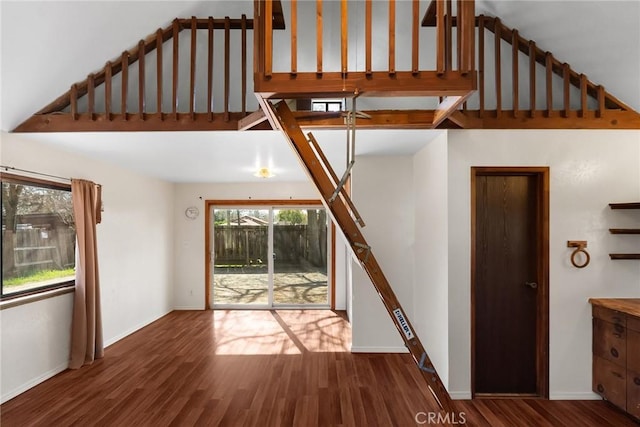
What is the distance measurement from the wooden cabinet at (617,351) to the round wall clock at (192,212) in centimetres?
576

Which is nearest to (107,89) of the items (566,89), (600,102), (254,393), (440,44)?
(440,44)

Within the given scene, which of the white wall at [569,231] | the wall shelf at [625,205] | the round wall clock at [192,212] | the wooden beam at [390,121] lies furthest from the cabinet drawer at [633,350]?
the round wall clock at [192,212]

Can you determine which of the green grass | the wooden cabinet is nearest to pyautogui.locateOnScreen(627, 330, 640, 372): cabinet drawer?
the wooden cabinet

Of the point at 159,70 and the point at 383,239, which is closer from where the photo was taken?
the point at 159,70

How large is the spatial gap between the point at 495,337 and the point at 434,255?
880 mm

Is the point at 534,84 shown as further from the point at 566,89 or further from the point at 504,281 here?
the point at 504,281

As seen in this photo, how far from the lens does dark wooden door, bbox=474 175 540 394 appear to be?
3152 millimetres

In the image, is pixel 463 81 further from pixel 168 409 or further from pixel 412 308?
pixel 168 409

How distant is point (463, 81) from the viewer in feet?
6.23

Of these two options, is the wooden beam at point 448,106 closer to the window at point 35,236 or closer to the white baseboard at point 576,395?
the white baseboard at point 576,395

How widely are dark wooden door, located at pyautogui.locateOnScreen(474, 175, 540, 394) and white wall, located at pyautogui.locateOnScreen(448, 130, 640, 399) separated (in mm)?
166

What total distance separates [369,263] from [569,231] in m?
2.36

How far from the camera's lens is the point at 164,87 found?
3.49m

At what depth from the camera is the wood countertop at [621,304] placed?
2673 mm
